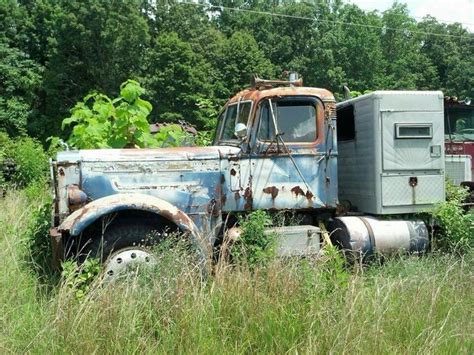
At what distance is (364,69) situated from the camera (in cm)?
4191

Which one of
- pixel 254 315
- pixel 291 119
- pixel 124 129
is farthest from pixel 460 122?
pixel 254 315

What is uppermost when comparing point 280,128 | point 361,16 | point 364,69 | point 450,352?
point 361,16

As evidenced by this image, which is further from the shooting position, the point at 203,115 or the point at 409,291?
the point at 203,115

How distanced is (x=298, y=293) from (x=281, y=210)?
198 cm

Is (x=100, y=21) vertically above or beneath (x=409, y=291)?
above

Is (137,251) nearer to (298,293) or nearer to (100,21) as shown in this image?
(298,293)

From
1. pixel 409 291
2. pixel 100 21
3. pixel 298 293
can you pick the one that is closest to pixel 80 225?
pixel 298 293

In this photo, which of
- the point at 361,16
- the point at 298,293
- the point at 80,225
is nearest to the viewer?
the point at 298,293

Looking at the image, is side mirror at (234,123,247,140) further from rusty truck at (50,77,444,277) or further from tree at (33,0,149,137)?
tree at (33,0,149,137)

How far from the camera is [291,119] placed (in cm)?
653

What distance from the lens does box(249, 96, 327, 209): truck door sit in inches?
253

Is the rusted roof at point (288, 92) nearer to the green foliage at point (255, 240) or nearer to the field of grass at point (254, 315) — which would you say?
the green foliage at point (255, 240)

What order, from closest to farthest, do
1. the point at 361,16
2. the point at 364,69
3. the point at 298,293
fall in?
the point at 298,293, the point at 364,69, the point at 361,16

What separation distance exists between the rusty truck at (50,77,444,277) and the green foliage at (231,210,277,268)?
0.83 ft
